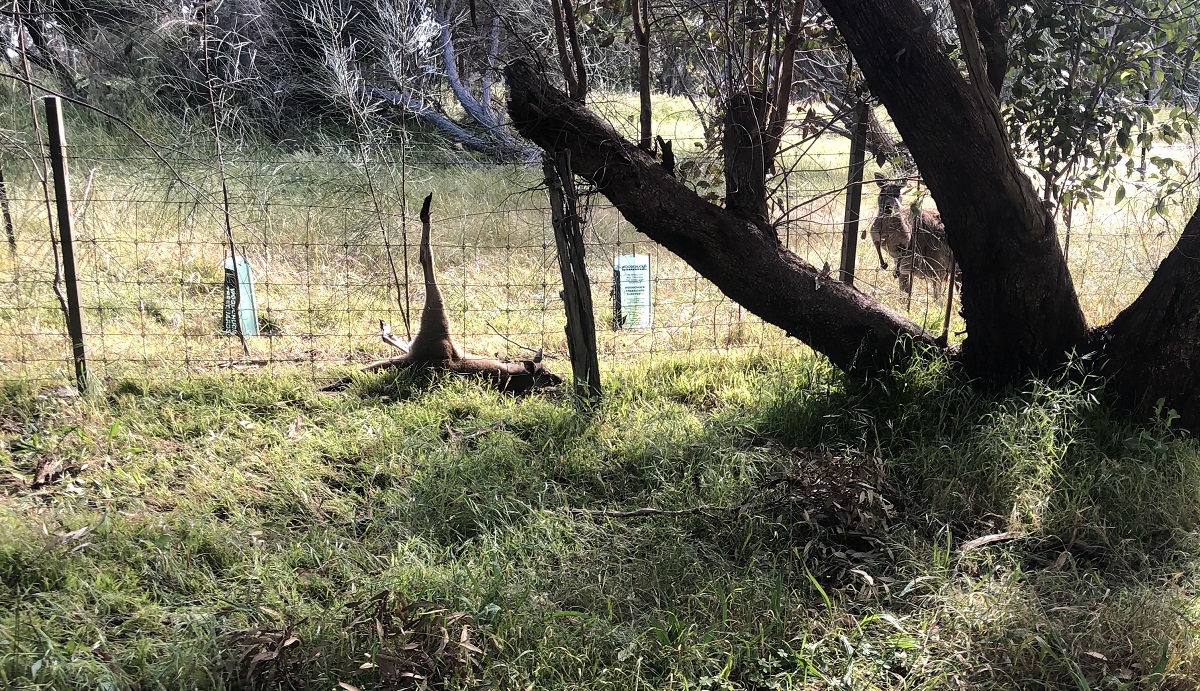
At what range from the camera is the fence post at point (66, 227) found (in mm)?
4590

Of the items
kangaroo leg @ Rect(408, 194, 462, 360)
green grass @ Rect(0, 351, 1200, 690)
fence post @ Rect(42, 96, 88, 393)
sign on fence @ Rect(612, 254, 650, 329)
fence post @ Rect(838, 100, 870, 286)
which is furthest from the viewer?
sign on fence @ Rect(612, 254, 650, 329)

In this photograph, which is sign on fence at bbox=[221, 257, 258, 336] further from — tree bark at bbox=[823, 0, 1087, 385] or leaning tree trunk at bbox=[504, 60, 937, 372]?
tree bark at bbox=[823, 0, 1087, 385]

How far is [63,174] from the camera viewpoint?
15.1ft

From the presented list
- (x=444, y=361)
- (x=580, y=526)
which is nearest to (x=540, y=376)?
(x=444, y=361)

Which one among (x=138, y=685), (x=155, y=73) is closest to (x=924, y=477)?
(x=138, y=685)

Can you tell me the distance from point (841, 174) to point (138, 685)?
994 cm

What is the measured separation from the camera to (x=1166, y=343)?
378cm

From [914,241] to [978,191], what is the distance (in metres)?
2.40

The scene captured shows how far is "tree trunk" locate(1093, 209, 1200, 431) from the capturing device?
A: 3717 mm

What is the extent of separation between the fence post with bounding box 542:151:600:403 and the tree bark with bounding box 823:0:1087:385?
155 cm

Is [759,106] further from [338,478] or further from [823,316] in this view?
[338,478]

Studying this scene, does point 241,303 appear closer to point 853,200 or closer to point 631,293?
point 631,293

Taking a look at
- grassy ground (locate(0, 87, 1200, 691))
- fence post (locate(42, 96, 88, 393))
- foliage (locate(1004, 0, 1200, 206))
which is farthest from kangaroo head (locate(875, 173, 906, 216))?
fence post (locate(42, 96, 88, 393))

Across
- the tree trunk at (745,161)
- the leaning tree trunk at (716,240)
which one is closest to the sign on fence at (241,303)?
the leaning tree trunk at (716,240)
